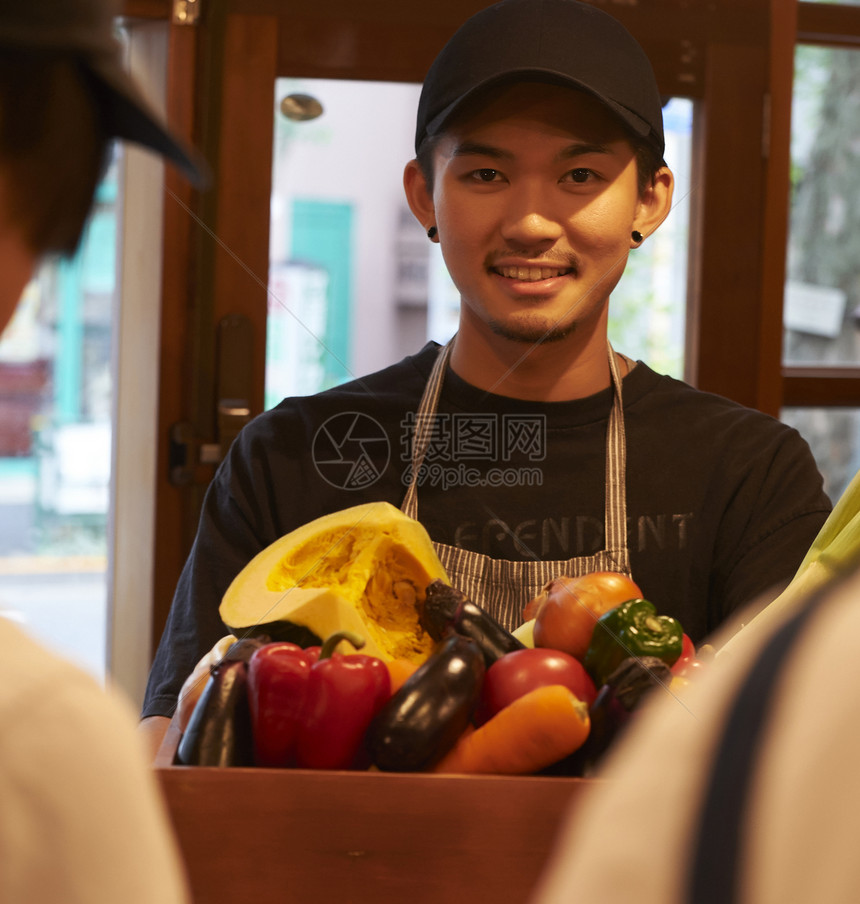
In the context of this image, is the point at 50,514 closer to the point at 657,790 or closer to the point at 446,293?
the point at 446,293

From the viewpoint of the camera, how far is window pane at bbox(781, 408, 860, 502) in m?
1.60

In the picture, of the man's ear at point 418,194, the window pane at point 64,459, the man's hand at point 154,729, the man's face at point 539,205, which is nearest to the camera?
the man's hand at point 154,729

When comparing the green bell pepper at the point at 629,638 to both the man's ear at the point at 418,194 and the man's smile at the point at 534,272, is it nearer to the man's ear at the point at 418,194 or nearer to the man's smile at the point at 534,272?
the man's smile at the point at 534,272

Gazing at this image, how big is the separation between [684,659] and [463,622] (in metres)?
0.14

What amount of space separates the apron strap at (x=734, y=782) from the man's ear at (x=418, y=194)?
0.83m

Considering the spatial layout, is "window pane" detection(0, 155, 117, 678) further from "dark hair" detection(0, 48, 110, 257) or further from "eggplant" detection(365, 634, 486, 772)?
"dark hair" detection(0, 48, 110, 257)

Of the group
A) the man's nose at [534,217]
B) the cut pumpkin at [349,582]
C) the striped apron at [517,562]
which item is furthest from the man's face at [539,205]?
the cut pumpkin at [349,582]

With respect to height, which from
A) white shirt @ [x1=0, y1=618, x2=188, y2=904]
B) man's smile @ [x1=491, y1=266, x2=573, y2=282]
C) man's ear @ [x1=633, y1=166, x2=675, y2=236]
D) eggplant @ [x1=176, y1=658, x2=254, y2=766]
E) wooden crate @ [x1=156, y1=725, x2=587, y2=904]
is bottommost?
wooden crate @ [x1=156, y1=725, x2=587, y2=904]

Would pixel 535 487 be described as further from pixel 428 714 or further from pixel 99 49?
pixel 99 49

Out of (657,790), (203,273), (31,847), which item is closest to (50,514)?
(203,273)

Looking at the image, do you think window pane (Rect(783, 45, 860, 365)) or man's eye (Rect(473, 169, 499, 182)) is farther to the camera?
window pane (Rect(783, 45, 860, 365))

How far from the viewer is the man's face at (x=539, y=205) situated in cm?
87

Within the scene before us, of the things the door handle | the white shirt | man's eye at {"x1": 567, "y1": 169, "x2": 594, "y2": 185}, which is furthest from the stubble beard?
the white shirt

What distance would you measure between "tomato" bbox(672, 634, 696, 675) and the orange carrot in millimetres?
93
